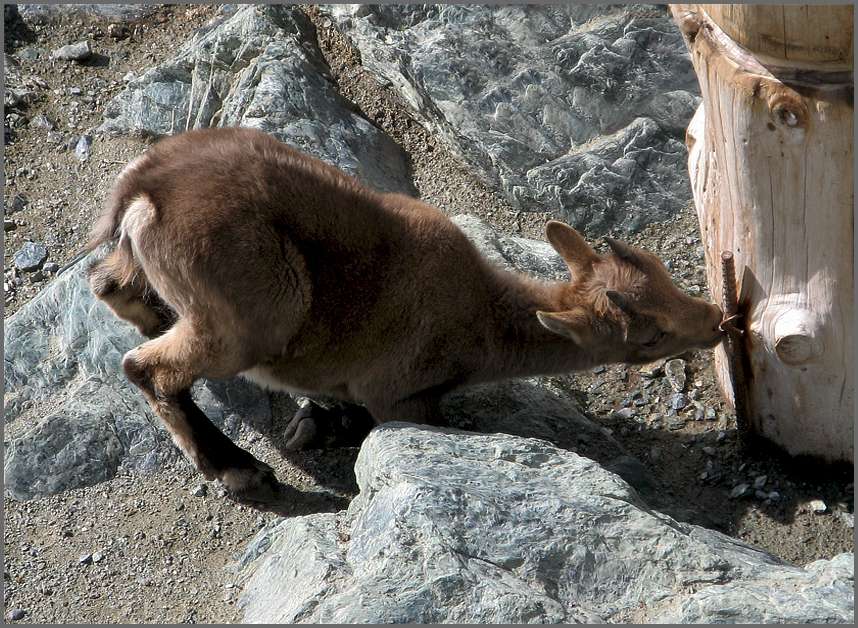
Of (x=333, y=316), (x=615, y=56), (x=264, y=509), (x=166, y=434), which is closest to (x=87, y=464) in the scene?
(x=166, y=434)

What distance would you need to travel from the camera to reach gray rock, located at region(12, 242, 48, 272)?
9008mm

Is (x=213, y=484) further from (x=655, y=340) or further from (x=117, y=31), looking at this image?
(x=117, y=31)

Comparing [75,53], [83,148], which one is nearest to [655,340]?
[83,148]

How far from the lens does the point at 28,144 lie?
10.1 meters

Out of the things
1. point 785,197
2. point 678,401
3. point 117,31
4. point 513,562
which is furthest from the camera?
point 117,31

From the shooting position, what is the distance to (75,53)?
35.4ft

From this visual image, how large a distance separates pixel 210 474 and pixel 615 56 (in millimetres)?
5896

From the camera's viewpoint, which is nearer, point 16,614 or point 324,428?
point 16,614

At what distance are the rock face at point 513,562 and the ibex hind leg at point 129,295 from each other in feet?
7.84

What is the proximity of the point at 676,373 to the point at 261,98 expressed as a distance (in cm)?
455

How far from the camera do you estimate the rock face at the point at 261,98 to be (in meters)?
9.66

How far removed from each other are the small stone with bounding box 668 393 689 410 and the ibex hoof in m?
2.35

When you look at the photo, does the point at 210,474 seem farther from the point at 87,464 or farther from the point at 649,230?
the point at 649,230

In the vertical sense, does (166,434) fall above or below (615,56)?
below
